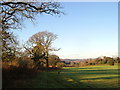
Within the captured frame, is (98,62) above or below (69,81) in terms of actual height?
below

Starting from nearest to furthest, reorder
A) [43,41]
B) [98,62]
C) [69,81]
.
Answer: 1. [69,81]
2. [43,41]
3. [98,62]

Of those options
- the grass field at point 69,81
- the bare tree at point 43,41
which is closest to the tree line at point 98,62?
the bare tree at point 43,41

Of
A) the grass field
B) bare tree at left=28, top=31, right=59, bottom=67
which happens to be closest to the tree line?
bare tree at left=28, top=31, right=59, bottom=67

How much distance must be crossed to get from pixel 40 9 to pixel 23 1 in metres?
1.35

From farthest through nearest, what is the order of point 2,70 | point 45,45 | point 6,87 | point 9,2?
point 45,45 < point 9,2 < point 2,70 < point 6,87

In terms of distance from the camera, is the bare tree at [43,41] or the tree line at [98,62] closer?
the bare tree at [43,41]

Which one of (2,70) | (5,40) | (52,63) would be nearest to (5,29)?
(5,40)

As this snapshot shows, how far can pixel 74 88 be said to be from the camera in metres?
8.40

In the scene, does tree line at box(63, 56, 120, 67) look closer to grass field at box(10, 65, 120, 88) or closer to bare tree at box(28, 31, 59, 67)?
bare tree at box(28, 31, 59, 67)

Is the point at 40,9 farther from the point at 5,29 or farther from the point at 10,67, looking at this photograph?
the point at 10,67

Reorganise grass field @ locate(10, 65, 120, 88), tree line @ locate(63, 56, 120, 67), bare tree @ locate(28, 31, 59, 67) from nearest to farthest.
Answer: grass field @ locate(10, 65, 120, 88) → bare tree @ locate(28, 31, 59, 67) → tree line @ locate(63, 56, 120, 67)

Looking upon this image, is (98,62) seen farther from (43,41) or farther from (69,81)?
(69,81)

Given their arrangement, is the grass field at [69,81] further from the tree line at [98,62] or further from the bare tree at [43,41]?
the tree line at [98,62]

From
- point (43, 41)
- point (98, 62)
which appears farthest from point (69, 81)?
point (98, 62)
